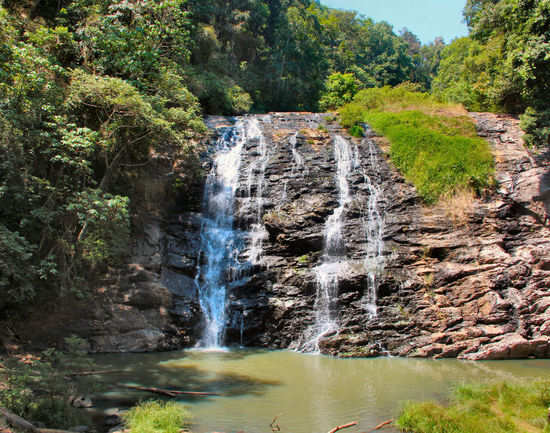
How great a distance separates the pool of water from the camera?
730 cm

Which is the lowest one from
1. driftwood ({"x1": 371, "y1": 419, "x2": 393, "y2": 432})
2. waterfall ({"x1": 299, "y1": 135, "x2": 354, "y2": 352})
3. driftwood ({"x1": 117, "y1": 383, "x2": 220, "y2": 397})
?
driftwood ({"x1": 371, "y1": 419, "x2": 393, "y2": 432})

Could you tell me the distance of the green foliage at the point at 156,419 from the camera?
20.0 ft

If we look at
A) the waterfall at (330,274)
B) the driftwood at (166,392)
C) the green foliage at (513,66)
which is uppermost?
the green foliage at (513,66)

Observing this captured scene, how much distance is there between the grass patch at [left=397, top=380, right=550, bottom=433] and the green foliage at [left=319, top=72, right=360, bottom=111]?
94.3 feet

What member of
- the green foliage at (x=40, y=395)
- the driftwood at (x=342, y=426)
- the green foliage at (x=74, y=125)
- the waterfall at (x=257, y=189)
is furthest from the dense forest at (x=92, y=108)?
the driftwood at (x=342, y=426)

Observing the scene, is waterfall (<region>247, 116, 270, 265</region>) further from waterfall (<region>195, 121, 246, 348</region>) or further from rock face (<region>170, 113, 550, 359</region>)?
waterfall (<region>195, 121, 246, 348</region>)

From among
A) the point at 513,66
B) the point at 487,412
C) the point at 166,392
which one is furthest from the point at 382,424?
the point at 513,66

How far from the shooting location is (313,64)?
36281 millimetres

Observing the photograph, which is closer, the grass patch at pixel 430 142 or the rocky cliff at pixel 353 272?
the rocky cliff at pixel 353 272

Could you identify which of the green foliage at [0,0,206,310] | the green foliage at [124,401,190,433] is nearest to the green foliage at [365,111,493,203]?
the green foliage at [0,0,206,310]

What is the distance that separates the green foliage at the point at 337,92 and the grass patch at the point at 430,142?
1054 cm

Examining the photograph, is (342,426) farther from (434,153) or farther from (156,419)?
(434,153)

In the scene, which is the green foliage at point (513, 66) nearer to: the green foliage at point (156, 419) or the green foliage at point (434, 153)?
the green foliage at point (434, 153)

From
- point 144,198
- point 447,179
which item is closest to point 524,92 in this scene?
point 447,179
